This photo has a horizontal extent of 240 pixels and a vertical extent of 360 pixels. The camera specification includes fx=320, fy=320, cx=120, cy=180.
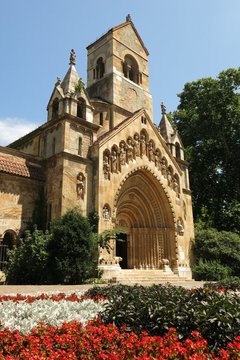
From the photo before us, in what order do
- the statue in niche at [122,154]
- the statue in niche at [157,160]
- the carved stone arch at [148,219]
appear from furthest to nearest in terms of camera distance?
1. the statue in niche at [157,160]
2. the carved stone arch at [148,219]
3. the statue in niche at [122,154]

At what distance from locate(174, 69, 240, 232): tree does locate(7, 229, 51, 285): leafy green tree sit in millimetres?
22201

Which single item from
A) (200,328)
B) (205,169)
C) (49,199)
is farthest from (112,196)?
(205,169)

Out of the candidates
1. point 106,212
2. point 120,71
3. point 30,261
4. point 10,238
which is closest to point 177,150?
point 120,71

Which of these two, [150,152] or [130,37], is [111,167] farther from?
[130,37]

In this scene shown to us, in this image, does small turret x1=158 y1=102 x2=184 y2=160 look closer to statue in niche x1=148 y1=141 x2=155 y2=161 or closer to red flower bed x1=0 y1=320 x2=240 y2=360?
statue in niche x1=148 y1=141 x2=155 y2=161

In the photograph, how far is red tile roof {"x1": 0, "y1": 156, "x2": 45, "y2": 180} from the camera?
19.0 meters

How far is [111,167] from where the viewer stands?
21125 millimetres

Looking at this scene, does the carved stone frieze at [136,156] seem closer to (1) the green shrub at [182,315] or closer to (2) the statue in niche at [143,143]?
(2) the statue in niche at [143,143]

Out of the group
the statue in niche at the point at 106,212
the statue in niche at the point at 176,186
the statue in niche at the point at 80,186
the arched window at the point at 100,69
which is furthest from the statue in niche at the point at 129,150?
the arched window at the point at 100,69

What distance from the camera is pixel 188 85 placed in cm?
3962

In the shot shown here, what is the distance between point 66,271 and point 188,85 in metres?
31.0

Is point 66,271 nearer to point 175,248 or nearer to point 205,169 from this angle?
point 175,248

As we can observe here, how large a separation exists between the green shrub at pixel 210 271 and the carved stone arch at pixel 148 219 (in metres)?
2.04

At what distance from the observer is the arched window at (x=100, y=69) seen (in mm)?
31019
